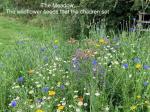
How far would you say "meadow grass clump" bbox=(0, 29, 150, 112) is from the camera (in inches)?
142

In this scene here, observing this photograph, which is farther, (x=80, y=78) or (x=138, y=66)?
(x=80, y=78)

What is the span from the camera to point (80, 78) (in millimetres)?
4062

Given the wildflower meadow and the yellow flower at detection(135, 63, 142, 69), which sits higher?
the yellow flower at detection(135, 63, 142, 69)

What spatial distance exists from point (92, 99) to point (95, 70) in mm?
582

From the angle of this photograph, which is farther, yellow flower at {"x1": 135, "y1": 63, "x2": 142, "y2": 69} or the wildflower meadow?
yellow flower at {"x1": 135, "y1": 63, "x2": 142, "y2": 69}

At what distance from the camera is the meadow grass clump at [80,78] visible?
361 cm

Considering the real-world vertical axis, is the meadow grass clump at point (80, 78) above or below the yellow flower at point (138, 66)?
below

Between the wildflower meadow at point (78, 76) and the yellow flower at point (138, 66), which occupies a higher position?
the yellow flower at point (138, 66)

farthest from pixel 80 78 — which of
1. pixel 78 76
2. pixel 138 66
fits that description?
pixel 138 66

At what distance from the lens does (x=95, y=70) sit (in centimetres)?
398

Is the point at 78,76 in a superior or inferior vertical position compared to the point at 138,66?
inferior

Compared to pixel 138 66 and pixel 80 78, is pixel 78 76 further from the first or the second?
pixel 138 66

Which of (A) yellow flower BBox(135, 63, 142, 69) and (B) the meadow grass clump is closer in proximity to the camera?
(B) the meadow grass clump

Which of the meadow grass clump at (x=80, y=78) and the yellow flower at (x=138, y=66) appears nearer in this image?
the meadow grass clump at (x=80, y=78)
